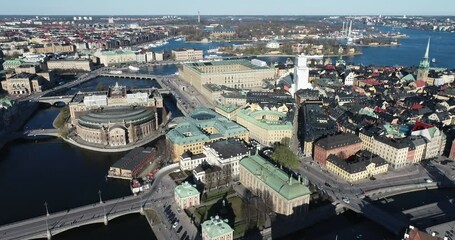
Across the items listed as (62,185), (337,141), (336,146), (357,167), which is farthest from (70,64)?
(357,167)

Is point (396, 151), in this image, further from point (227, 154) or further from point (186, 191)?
point (186, 191)

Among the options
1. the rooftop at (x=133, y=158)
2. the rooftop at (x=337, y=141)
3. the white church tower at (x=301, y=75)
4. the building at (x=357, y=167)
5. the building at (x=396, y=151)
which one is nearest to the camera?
the building at (x=357, y=167)

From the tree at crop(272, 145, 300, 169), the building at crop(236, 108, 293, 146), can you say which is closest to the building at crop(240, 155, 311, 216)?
the tree at crop(272, 145, 300, 169)

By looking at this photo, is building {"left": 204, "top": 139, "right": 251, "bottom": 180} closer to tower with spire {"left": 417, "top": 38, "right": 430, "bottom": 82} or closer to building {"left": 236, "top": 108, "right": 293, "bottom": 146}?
building {"left": 236, "top": 108, "right": 293, "bottom": 146}

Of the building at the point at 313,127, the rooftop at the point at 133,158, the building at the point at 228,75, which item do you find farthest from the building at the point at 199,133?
the building at the point at 228,75

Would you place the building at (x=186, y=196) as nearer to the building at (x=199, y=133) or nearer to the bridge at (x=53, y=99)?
the building at (x=199, y=133)
